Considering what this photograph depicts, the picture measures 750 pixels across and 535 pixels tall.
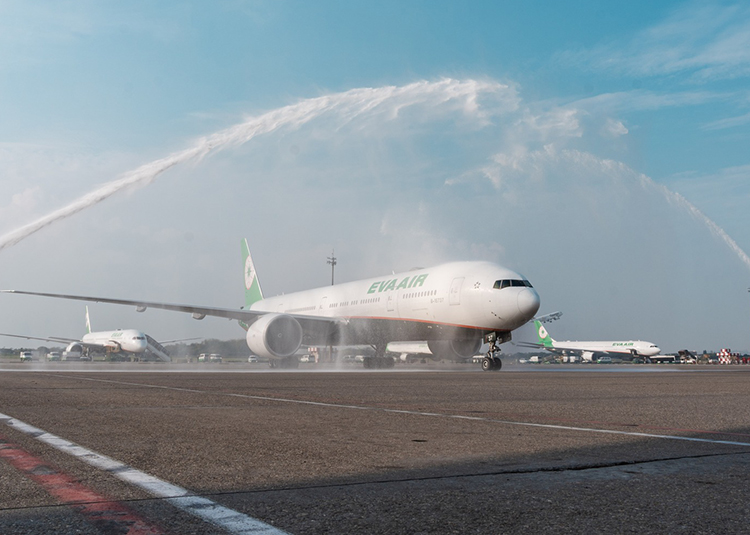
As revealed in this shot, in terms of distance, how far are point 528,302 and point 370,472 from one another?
22205 millimetres

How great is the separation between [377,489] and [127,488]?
1.24 meters

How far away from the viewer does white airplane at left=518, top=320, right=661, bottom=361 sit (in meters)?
76.1

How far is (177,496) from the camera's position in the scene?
318 cm

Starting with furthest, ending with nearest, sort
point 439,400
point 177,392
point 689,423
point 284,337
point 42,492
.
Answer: point 284,337 → point 177,392 → point 439,400 → point 689,423 → point 42,492

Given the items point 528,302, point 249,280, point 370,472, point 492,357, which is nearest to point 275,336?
point 492,357

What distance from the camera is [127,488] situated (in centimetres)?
335

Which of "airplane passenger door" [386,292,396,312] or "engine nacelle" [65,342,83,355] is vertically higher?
"airplane passenger door" [386,292,396,312]

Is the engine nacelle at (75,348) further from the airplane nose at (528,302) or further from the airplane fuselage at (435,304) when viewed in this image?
the airplane nose at (528,302)

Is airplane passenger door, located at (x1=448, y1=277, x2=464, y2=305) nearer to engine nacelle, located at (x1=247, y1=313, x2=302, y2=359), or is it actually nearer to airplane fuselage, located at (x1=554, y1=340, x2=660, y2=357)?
engine nacelle, located at (x1=247, y1=313, x2=302, y2=359)

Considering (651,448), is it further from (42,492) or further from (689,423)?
(42,492)

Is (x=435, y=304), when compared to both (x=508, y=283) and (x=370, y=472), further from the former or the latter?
(x=370, y=472)

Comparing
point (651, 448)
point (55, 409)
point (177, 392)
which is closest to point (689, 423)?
point (651, 448)

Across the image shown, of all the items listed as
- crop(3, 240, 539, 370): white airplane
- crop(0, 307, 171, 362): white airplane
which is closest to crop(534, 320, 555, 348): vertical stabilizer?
crop(0, 307, 171, 362): white airplane

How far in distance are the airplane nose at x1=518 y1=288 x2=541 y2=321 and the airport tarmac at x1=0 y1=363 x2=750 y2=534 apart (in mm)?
17500
